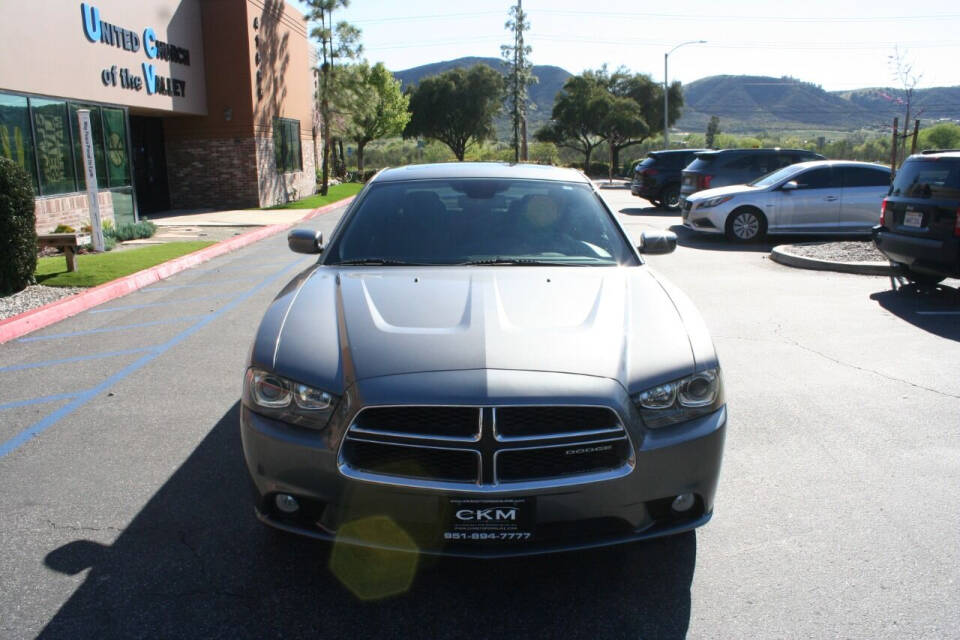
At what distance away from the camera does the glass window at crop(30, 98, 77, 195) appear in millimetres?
14555

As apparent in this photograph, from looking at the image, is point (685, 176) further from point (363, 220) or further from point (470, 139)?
point (470, 139)

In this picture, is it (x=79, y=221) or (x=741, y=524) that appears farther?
(x=79, y=221)

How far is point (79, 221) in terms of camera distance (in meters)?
15.8

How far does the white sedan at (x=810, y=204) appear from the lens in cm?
1498

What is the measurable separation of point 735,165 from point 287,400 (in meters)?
18.1

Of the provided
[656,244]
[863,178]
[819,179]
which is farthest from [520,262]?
[863,178]

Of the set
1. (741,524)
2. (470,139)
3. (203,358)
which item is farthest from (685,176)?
(470,139)

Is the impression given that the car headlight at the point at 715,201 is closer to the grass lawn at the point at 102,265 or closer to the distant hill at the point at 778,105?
the grass lawn at the point at 102,265

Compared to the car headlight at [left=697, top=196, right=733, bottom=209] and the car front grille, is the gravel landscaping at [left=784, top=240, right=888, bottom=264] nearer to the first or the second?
the car headlight at [left=697, top=196, right=733, bottom=209]

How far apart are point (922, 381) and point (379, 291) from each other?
178 inches

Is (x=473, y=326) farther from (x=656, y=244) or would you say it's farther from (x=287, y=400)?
(x=656, y=244)

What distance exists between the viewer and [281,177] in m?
27.5

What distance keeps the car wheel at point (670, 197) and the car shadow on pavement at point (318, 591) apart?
20.6 metres

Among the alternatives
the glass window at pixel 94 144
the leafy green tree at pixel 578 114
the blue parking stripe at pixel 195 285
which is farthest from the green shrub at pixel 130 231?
the leafy green tree at pixel 578 114
